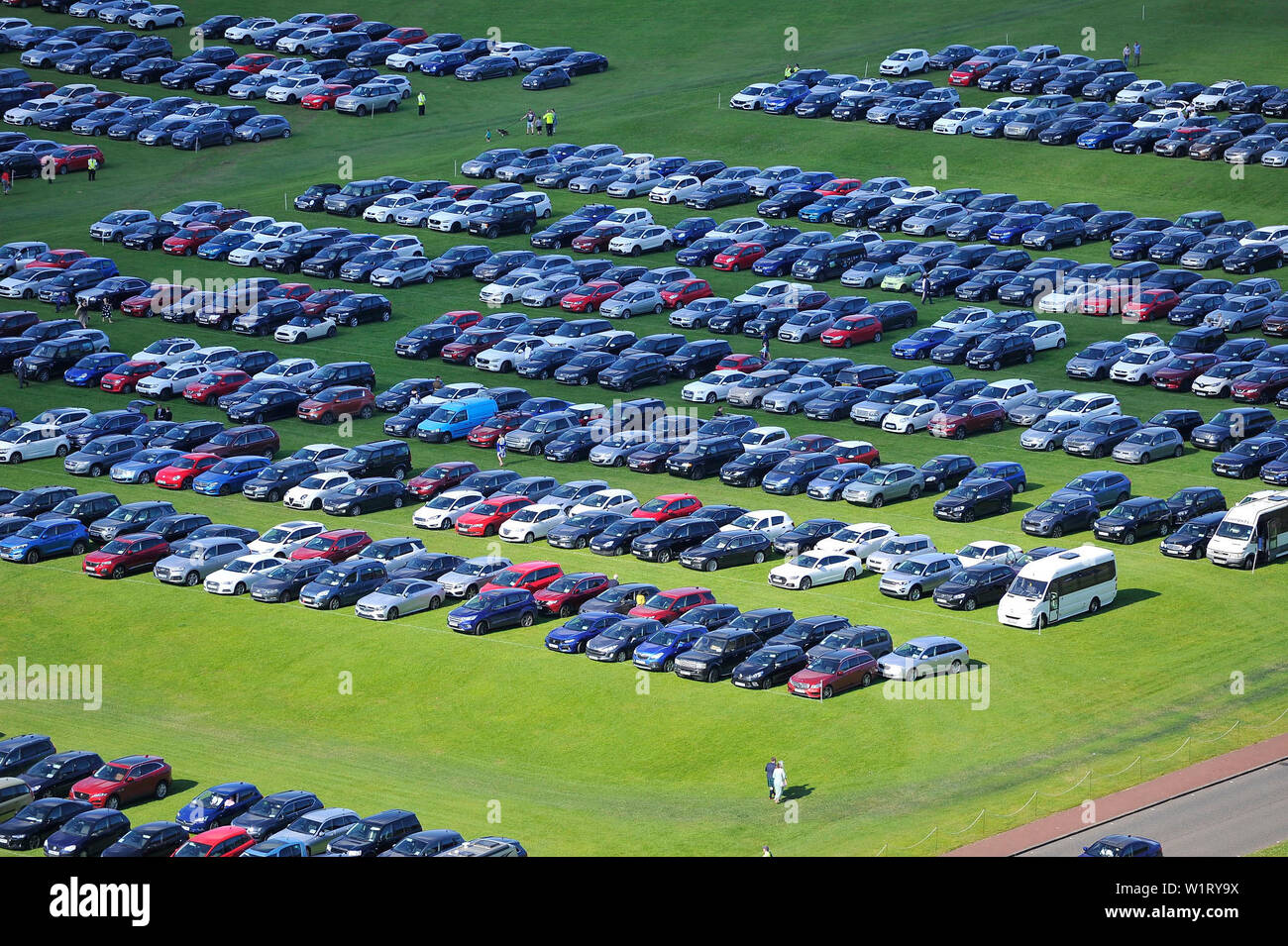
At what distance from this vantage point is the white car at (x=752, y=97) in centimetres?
12319

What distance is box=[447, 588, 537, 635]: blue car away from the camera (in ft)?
198

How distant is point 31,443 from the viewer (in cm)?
7819

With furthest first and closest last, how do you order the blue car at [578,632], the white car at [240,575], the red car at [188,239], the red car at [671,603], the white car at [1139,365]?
the red car at [188,239] < the white car at [1139,365] < the white car at [240,575] < the red car at [671,603] < the blue car at [578,632]

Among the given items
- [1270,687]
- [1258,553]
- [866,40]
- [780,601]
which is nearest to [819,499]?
[780,601]

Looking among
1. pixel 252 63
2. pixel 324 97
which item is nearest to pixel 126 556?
pixel 324 97

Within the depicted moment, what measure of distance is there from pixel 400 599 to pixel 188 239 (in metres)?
46.3

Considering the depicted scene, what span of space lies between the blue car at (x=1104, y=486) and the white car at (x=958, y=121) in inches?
2005

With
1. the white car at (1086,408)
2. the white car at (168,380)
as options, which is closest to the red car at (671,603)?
the white car at (1086,408)

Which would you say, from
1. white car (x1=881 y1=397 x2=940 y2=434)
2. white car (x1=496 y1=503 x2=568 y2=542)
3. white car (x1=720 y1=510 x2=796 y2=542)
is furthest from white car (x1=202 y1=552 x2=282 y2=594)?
white car (x1=881 y1=397 x2=940 y2=434)

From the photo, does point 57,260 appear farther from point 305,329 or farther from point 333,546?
point 333,546

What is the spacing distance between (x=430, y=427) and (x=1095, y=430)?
87.4 feet

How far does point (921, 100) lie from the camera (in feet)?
393

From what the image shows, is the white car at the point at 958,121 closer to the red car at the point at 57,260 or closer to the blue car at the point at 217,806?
the red car at the point at 57,260

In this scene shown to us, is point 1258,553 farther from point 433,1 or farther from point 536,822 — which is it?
point 433,1
